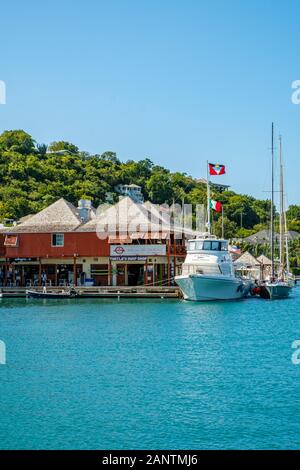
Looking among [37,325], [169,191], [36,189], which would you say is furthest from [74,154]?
[37,325]

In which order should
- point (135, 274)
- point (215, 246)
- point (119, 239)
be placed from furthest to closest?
point (135, 274), point (119, 239), point (215, 246)

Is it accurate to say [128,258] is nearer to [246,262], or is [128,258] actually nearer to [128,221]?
[128,221]

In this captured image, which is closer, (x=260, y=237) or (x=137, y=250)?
(x=137, y=250)

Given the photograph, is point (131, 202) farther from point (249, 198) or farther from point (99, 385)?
point (249, 198)

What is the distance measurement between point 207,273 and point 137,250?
10982 millimetres

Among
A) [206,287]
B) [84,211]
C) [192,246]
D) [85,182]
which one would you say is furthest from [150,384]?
[85,182]

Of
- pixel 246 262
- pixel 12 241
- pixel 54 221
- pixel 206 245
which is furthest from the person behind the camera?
pixel 246 262

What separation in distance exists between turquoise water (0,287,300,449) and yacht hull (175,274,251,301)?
10838 millimetres

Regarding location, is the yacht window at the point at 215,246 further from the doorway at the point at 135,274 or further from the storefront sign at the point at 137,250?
the doorway at the point at 135,274

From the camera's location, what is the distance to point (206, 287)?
5456cm

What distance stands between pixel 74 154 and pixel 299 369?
12120 cm

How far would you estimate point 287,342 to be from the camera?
34.1 m

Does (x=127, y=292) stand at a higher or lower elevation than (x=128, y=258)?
lower

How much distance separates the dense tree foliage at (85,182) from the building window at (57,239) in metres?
27.2
